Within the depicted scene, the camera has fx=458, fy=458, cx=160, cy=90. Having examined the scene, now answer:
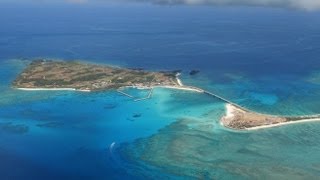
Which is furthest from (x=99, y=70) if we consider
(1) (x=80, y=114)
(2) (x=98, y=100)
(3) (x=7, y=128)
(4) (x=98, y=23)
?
(4) (x=98, y=23)

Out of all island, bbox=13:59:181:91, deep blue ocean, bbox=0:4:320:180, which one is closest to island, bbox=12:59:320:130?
island, bbox=13:59:181:91

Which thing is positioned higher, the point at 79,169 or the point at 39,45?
the point at 39,45

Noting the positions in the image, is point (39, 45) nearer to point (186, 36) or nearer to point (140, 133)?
point (186, 36)

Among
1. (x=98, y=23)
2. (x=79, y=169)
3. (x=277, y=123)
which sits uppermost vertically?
(x=98, y=23)

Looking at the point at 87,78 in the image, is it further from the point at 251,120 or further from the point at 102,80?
the point at 251,120

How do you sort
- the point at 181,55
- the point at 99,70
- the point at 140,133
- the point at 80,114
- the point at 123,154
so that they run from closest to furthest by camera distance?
the point at 123,154
the point at 140,133
the point at 80,114
the point at 99,70
the point at 181,55

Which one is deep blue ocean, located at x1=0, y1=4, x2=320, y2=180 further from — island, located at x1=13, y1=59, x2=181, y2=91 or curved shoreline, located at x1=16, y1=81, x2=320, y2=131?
island, located at x1=13, y1=59, x2=181, y2=91

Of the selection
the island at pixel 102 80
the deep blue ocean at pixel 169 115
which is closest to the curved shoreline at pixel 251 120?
the island at pixel 102 80
